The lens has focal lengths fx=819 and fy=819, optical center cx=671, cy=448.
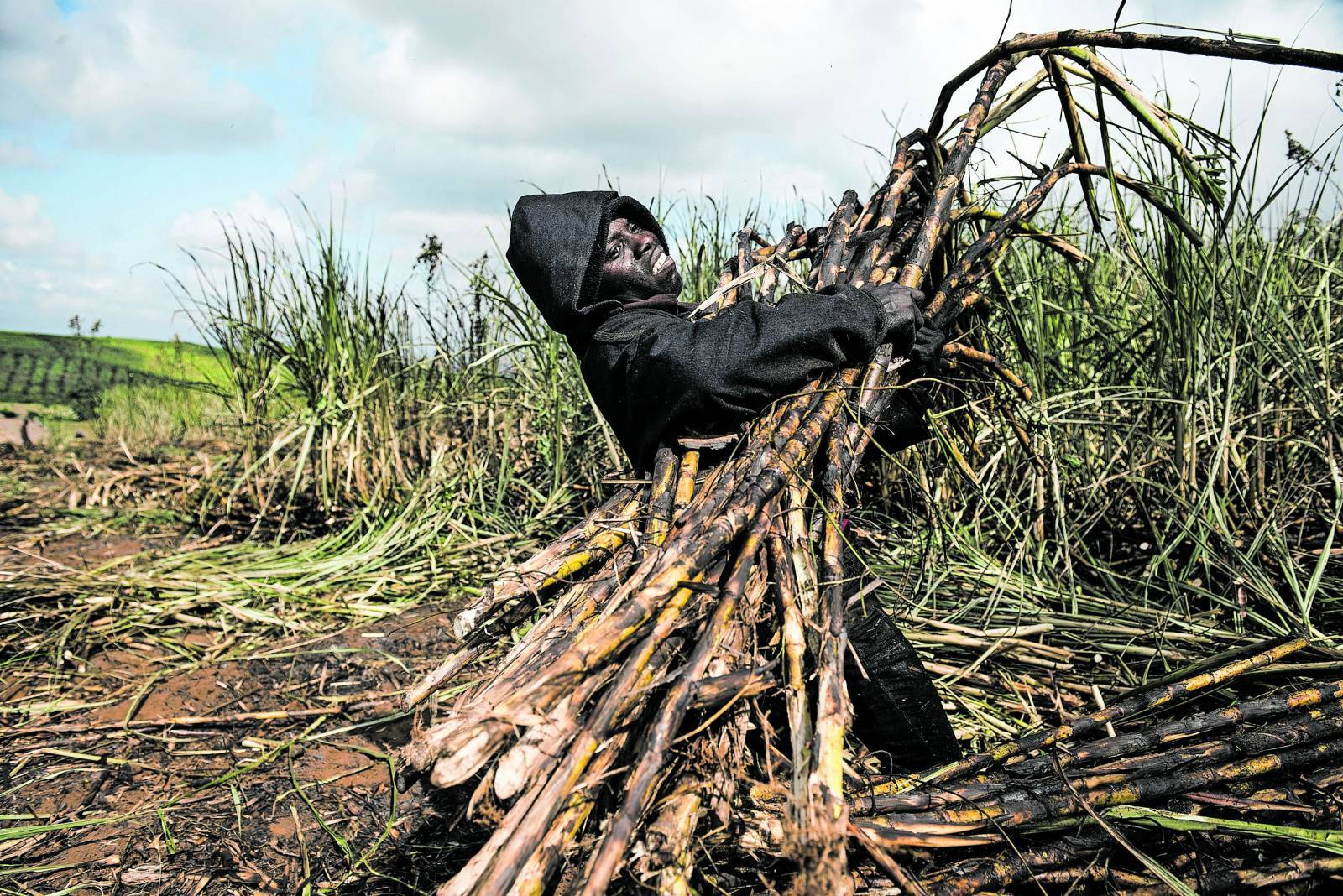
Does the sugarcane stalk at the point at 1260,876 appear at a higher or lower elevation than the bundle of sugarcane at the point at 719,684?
lower

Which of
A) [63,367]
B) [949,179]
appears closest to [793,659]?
[949,179]

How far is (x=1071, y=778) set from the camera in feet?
4.91

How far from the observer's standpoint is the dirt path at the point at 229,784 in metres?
1.91

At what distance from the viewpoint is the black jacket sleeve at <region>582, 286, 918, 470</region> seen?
1762mm

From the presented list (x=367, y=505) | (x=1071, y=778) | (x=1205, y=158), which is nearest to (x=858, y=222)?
(x=1205, y=158)

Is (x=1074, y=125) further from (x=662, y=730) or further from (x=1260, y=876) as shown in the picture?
(x=662, y=730)

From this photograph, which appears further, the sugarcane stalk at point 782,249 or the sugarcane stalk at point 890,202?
the sugarcane stalk at point 782,249

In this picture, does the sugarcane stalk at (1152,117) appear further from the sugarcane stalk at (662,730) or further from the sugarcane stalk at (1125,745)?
the sugarcane stalk at (662,730)

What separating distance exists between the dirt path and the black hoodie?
96cm

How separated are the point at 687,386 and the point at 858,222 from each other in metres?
0.98

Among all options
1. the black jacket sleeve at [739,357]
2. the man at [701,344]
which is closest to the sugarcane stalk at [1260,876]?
the man at [701,344]

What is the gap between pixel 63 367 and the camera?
11352 mm

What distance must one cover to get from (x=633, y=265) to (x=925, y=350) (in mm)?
774

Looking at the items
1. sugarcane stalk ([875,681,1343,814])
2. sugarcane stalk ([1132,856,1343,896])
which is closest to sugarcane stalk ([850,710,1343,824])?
sugarcane stalk ([875,681,1343,814])
